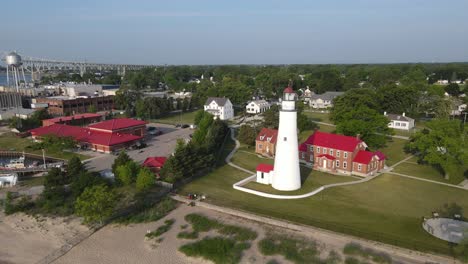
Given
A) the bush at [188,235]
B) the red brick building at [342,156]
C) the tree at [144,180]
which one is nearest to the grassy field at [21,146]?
the tree at [144,180]

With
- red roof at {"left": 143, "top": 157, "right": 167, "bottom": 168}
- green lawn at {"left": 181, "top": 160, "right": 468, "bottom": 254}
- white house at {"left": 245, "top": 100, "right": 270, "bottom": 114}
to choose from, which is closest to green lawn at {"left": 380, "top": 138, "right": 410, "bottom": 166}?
green lawn at {"left": 181, "top": 160, "right": 468, "bottom": 254}

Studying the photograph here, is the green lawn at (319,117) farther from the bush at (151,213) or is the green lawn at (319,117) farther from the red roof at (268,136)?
the bush at (151,213)

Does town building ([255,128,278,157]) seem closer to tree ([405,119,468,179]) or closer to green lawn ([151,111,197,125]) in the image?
tree ([405,119,468,179])

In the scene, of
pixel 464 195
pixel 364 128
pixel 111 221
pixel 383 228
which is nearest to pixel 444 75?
pixel 364 128

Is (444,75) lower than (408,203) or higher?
higher

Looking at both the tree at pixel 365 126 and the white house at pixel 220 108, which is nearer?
the tree at pixel 365 126

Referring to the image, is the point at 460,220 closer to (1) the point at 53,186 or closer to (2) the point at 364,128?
(2) the point at 364,128
